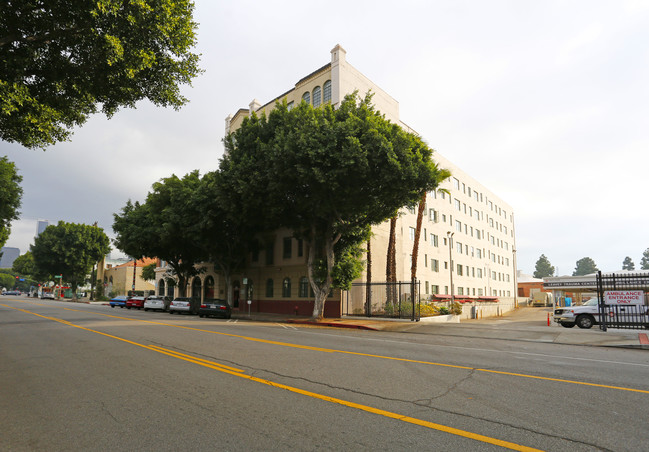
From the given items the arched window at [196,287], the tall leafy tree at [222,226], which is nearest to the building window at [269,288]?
the tall leafy tree at [222,226]

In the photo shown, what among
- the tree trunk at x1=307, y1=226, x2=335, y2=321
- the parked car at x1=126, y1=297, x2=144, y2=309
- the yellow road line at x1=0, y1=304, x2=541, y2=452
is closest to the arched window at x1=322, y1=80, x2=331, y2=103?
the tree trunk at x1=307, y1=226, x2=335, y2=321

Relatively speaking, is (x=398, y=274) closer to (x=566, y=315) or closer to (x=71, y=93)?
(x=566, y=315)

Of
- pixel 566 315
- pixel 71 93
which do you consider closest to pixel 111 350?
pixel 71 93

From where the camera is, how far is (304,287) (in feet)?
100

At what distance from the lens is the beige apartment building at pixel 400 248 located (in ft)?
100

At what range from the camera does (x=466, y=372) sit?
296 inches

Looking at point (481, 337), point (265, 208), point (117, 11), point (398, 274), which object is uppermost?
point (117, 11)

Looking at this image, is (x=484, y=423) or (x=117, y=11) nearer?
(x=484, y=423)

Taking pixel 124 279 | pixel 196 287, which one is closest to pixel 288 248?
pixel 196 287

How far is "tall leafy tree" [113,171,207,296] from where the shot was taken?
30156mm

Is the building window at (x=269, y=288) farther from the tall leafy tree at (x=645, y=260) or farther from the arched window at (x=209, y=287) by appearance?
the tall leafy tree at (x=645, y=260)

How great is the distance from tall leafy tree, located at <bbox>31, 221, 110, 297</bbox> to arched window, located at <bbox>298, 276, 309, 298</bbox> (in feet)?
185

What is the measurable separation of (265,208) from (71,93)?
45.3 feet

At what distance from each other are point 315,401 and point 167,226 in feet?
88.7
